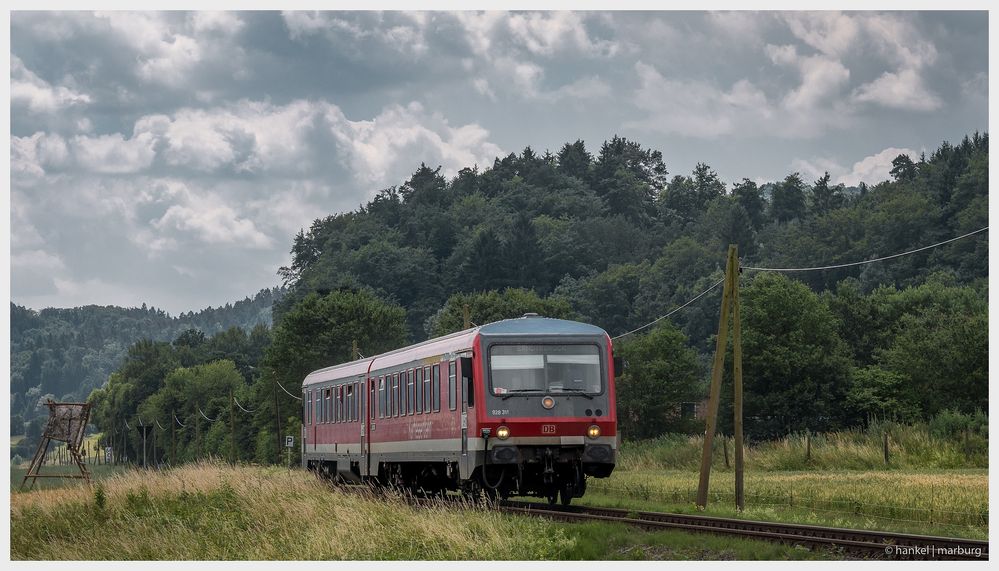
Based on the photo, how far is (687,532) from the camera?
21.3m

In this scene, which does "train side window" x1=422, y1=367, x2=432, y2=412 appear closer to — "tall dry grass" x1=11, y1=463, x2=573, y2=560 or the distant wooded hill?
"tall dry grass" x1=11, y1=463, x2=573, y2=560

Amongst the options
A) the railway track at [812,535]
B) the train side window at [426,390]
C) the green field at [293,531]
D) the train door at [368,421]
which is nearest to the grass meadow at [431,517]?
the green field at [293,531]

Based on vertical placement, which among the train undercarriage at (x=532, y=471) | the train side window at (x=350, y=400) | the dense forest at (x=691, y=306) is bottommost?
the train undercarriage at (x=532, y=471)

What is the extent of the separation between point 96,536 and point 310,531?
6.76 meters

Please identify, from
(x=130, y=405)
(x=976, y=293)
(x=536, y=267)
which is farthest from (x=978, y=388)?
(x=130, y=405)

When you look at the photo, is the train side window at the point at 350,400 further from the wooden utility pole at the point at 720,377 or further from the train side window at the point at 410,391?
the wooden utility pole at the point at 720,377

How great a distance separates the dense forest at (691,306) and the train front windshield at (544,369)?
48819mm

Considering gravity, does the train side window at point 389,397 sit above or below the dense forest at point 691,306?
below

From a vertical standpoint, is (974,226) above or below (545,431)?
above

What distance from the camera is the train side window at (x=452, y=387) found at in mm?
27438

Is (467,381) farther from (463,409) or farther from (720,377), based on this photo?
(720,377)

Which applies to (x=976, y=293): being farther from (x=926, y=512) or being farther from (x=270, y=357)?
(x=926, y=512)

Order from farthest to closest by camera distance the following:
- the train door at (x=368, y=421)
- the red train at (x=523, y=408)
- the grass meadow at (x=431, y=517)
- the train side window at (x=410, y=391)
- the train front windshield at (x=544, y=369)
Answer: the train door at (x=368, y=421)
the train side window at (x=410, y=391)
the train front windshield at (x=544, y=369)
the red train at (x=523, y=408)
the grass meadow at (x=431, y=517)

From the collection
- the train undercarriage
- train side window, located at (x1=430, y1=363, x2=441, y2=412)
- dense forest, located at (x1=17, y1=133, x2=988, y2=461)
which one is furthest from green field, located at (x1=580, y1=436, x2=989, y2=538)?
dense forest, located at (x1=17, y1=133, x2=988, y2=461)
